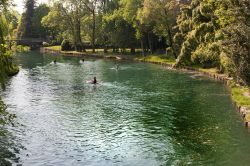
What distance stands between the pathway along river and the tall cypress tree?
11803cm

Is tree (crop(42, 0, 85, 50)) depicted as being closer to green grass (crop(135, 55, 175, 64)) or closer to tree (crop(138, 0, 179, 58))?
green grass (crop(135, 55, 175, 64))

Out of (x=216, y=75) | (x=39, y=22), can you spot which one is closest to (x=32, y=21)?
(x=39, y=22)

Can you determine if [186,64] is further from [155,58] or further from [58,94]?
[58,94]

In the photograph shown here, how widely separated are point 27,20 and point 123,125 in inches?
5835

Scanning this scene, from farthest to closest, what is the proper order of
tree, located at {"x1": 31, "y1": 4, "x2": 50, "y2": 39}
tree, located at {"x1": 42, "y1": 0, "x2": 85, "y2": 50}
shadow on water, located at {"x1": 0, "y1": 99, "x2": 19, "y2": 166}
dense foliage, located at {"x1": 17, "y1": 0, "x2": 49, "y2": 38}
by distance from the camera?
1. dense foliage, located at {"x1": 17, "y1": 0, "x2": 49, "y2": 38}
2. tree, located at {"x1": 31, "y1": 4, "x2": 50, "y2": 39}
3. tree, located at {"x1": 42, "y1": 0, "x2": 85, "y2": 50}
4. shadow on water, located at {"x1": 0, "y1": 99, "x2": 19, "y2": 166}

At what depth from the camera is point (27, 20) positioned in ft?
577

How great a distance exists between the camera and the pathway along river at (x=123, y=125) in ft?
95.2

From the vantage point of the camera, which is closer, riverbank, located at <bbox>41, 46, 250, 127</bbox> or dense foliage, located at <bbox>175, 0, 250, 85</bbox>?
dense foliage, located at <bbox>175, 0, 250, 85</bbox>

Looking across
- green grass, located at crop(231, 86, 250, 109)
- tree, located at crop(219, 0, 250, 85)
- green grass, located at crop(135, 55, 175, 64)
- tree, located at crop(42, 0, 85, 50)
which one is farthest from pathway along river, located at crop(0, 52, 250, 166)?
tree, located at crop(42, 0, 85, 50)

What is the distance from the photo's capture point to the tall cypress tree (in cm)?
17562

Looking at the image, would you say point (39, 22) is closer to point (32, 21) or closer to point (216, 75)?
→ point (32, 21)

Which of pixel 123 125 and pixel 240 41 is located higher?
pixel 240 41

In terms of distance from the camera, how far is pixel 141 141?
32.7 metres

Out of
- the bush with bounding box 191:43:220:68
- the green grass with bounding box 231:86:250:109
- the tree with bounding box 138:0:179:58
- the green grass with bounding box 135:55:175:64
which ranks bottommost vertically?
the green grass with bounding box 231:86:250:109
